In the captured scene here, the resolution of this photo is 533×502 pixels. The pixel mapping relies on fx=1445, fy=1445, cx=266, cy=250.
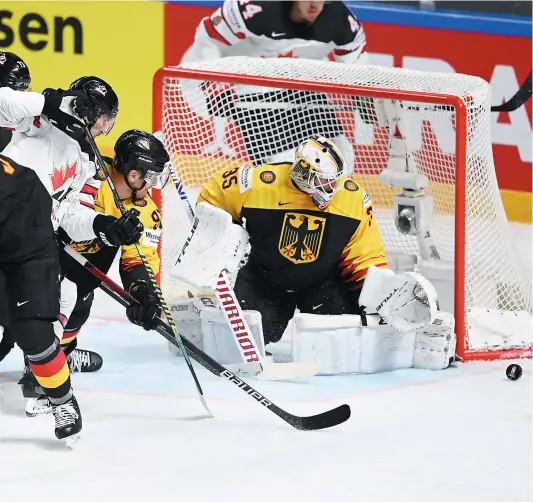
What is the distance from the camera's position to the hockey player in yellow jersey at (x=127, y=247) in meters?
4.31

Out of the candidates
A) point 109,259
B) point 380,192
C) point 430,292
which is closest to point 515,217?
point 380,192

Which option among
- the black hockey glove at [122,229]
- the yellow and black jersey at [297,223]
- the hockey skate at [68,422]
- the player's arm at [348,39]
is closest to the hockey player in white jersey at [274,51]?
Result: the player's arm at [348,39]

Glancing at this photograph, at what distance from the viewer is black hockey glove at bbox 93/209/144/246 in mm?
3992

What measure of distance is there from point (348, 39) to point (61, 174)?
2207 mm

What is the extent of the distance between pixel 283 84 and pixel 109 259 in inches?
Result: 39.0

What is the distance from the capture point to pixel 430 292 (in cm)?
447

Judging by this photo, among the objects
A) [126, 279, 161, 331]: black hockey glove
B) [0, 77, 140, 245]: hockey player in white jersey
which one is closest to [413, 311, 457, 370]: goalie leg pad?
[126, 279, 161, 331]: black hockey glove

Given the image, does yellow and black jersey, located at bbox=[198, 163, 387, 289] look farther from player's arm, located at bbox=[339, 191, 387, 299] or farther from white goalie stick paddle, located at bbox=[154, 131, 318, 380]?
white goalie stick paddle, located at bbox=[154, 131, 318, 380]

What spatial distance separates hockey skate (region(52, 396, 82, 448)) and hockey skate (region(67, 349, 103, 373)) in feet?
2.39

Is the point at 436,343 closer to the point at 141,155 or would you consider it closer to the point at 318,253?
the point at 318,253

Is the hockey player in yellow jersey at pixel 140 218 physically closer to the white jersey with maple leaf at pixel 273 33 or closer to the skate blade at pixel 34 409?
the skate blade at pixel 34 409

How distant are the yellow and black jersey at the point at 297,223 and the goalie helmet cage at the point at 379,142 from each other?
32 cm

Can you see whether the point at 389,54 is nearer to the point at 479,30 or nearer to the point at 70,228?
the point at 479,30

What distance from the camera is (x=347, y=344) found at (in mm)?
4598
